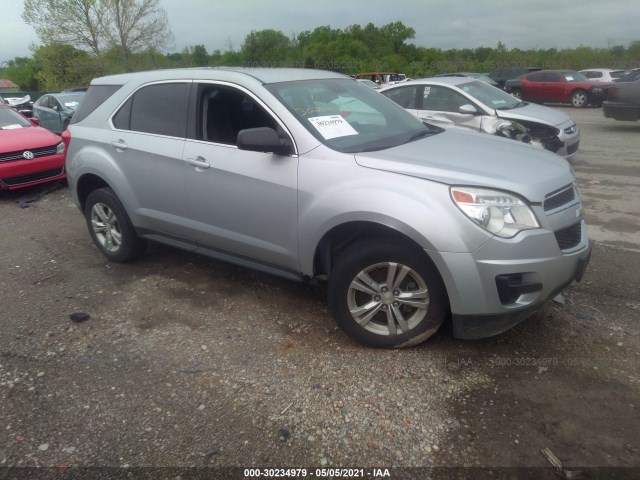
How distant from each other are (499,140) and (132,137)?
Result: 3097mm

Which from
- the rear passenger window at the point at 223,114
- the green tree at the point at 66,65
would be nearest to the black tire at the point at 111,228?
the rear passenger window at the point at 223,114

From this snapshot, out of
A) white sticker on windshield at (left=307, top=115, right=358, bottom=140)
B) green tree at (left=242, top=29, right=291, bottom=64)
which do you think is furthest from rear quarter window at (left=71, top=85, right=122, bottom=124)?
green tree at (left=242, top=29, right=291, bottom=64)

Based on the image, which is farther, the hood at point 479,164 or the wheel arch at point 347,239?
the wheel arch at point 347,239

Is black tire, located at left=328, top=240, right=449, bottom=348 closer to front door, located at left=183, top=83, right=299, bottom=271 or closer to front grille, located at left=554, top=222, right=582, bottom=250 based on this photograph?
front door, located at left=183, top=83, right=299, bottom=271

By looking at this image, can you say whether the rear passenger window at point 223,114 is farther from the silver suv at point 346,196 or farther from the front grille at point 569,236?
the front grille at point 569,236

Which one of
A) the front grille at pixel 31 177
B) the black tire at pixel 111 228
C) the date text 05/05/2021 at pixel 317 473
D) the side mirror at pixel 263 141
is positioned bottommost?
the front grille at pixel 31 177

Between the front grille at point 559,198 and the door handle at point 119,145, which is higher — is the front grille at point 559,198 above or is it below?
below

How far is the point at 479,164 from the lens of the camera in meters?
3.23

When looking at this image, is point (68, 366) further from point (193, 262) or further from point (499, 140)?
point (499, 140)

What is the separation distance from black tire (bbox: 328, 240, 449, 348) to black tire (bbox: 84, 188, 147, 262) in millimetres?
2359

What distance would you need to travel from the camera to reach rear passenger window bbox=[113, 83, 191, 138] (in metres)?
4.20

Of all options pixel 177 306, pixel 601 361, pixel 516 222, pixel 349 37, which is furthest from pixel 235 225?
pixel 349 37

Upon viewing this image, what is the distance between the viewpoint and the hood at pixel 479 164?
9.91ft

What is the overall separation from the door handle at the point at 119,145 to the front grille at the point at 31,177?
4.46 meters
